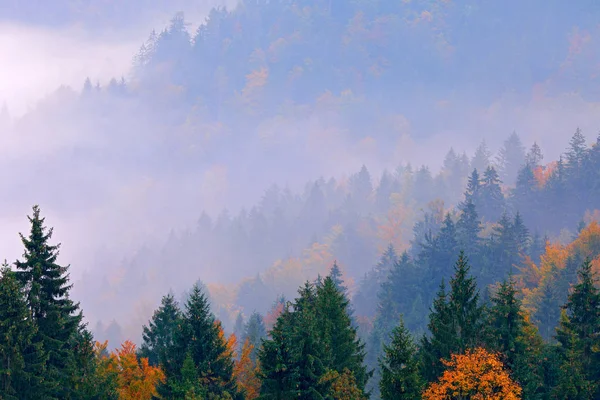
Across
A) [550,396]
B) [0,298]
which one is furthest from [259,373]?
[550,396]

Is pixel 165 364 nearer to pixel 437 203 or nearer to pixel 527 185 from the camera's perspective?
pixel 527 185

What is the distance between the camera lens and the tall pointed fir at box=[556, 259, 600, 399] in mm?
46688

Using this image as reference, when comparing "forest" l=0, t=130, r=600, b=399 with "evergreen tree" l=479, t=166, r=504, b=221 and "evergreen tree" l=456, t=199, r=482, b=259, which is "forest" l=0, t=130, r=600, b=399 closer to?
"evergreen tree" l=456, t=199, r=482, b=259

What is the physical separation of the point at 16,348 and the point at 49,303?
3.74 m

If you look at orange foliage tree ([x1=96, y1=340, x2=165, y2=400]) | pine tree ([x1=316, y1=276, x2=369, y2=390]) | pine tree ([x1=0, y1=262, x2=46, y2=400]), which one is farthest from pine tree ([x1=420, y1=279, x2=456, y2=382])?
pine tree ([x1=0, y1=262, x2=46, y2=400])

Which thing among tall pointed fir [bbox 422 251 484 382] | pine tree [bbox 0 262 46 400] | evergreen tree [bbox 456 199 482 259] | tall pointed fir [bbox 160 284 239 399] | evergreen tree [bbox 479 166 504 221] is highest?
evergreen tree [bbox 479 166 504 221]

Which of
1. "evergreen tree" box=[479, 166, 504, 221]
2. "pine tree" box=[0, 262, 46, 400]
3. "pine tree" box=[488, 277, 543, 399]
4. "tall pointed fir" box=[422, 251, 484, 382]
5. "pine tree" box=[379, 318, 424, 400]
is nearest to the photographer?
"pine tree" box=[0, 262, 46, 400]

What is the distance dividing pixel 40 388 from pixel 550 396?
28750 millimetres

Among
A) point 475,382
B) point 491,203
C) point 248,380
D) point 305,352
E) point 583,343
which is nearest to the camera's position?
point 475,382

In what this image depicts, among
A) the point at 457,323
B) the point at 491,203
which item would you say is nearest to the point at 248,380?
the point at 457,323

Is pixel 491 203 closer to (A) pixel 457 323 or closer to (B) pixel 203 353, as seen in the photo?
(A) pixel 457 323

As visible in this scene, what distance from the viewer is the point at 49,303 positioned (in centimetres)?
4247

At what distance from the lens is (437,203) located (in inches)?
7249

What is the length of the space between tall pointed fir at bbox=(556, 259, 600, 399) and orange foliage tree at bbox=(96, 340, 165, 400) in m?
24.1
